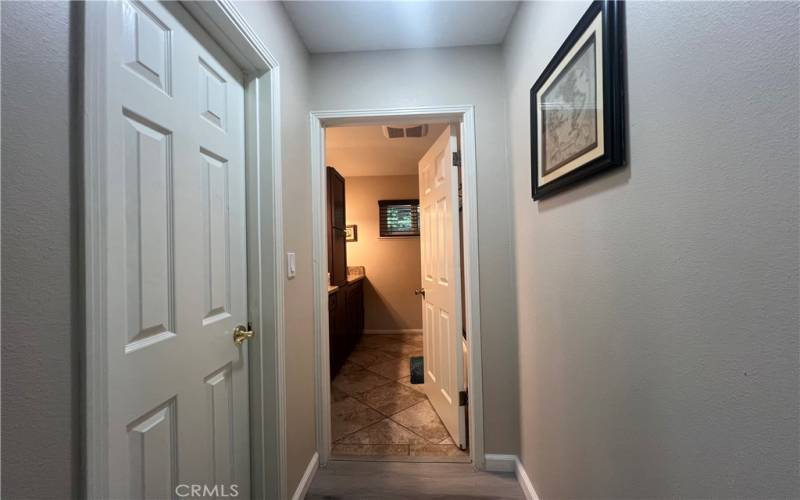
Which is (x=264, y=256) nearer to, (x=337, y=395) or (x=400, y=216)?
(x=337, y=395)

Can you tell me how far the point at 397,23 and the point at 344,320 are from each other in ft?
9.40

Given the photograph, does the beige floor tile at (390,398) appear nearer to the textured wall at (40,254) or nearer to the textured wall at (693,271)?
the textured wall at (693,271)

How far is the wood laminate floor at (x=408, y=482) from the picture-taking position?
167 centimetres

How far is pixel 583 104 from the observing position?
999mm

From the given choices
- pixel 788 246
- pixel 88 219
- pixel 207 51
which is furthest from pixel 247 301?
pixel 788 246

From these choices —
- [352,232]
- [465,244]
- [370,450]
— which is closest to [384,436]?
[370,450]

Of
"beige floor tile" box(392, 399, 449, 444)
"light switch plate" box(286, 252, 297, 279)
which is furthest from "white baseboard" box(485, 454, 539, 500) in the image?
"light switch plate" box(286, 252, 297, 279)

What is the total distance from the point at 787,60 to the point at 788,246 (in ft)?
0.90

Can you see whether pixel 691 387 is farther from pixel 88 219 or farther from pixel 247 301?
pixel 247 301

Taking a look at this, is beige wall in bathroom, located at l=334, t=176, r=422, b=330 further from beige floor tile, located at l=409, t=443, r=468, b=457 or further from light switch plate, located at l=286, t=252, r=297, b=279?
light switch plate, located at l=286, t=252, r=297, b=279

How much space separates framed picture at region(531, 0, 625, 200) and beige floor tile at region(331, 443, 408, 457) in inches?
68.4

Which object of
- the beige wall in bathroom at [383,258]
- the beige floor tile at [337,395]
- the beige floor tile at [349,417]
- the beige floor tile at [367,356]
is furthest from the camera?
the beige wall in bathroom at [383,258]

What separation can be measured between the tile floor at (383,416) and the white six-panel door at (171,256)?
3.30 feet

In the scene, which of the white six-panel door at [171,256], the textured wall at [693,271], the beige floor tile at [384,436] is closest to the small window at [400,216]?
the beige floor tile at [384,436]
